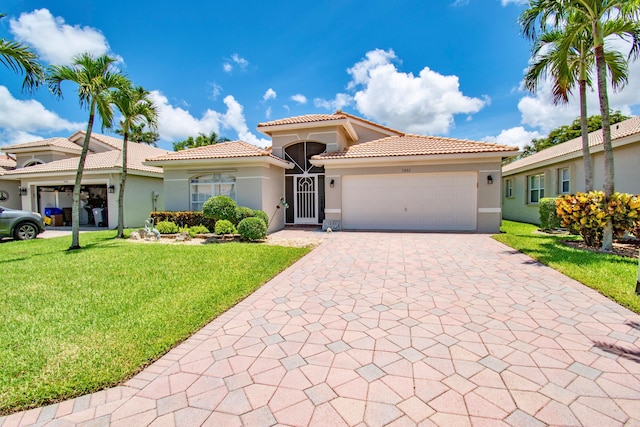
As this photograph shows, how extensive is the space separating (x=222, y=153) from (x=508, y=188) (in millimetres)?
19285

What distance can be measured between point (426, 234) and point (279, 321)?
9.69m

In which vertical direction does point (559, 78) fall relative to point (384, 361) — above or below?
above

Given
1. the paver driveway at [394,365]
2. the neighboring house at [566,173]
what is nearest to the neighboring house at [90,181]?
the paver driveway at [394,365]

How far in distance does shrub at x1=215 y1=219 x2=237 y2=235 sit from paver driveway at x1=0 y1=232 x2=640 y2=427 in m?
7.09

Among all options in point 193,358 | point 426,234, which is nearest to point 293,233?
point 426,234

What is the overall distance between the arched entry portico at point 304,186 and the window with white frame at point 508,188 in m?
13.8

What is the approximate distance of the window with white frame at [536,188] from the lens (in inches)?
666

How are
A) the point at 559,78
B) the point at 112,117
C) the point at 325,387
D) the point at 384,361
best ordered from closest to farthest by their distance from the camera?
the point at 325,387
the point at 384,361
the point at 559,78
the point at 112,117

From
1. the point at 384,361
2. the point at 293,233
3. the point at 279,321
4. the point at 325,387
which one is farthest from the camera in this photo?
the point at 293,233

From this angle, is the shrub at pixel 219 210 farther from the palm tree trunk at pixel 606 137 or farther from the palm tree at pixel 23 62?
the palm tree trunk at pixel 606 137

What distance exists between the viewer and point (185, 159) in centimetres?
1405

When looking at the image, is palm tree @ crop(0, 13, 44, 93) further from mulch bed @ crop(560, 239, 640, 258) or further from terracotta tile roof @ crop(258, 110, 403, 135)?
mulch bed @ crop(560, 239, 640, 258)

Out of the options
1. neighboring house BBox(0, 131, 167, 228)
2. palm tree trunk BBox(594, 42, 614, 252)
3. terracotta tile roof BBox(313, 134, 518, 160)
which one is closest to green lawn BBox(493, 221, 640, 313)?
palm tree trunk BBox(594, 42, 614, 252)

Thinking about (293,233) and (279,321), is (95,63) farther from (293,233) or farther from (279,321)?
(279,321)
